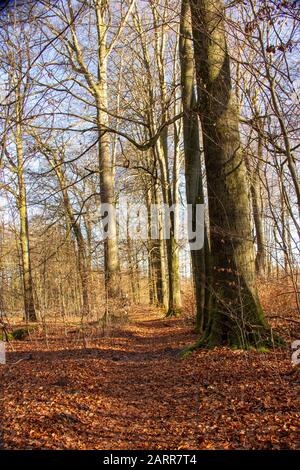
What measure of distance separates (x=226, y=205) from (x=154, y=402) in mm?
3359

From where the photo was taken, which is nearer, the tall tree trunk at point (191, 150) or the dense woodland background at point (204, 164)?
the dense woodland background at point (204, 164)

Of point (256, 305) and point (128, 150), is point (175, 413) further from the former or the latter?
point (128, 150)

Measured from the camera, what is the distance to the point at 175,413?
5.02 metres

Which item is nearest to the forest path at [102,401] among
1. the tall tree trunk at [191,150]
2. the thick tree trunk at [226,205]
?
the thick tree trunk at [226,205]

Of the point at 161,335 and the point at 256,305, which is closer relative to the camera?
the point at 256,305

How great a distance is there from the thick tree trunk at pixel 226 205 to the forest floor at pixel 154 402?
1.83 ft

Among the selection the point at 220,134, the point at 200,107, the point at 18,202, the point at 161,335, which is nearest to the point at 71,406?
the point at 220,134

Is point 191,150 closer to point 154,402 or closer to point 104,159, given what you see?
point 104,159

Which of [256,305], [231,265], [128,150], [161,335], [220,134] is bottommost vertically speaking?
[161,335]

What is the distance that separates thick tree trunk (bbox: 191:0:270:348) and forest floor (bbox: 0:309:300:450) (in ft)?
1.83

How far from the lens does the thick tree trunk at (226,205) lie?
7219 mm

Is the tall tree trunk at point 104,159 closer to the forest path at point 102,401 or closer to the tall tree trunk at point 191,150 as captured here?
the tall tree trunk at point 191,150

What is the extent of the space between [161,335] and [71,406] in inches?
284
